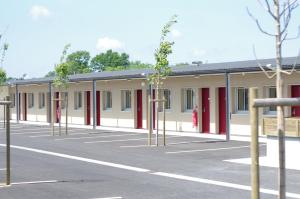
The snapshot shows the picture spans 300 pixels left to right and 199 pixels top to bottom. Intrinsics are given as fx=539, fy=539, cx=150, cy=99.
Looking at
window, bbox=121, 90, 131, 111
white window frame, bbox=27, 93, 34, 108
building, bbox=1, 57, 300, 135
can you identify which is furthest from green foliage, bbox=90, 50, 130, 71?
window, bbox=121, 90, 131, 111

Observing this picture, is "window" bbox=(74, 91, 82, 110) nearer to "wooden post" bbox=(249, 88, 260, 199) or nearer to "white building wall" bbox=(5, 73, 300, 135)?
"white building wall" bbox=(5, 73, 300, 135)

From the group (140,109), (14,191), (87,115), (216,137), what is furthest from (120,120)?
(14,191)

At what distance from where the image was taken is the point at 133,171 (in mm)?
13281

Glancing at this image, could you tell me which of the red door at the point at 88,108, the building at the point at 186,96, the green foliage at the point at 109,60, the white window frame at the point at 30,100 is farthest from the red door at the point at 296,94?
the green foliage at the point at 109,60

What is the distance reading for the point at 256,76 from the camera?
22391mm

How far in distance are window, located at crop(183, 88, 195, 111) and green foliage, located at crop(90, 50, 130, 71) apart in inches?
3225

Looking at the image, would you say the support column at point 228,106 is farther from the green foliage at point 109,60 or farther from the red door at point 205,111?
the green foliage at point 109,60

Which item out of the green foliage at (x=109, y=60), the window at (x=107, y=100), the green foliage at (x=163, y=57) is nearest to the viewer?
the green foliage at (x=163, y=57)

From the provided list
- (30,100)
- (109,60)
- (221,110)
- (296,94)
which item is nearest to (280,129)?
(296,94)

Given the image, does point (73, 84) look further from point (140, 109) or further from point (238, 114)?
point (238, 114)

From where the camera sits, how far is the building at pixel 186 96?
72.3 ft

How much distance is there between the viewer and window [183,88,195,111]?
86.5ft

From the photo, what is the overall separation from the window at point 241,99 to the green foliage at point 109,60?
3343 inches

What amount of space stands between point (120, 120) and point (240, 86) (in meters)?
9.60
